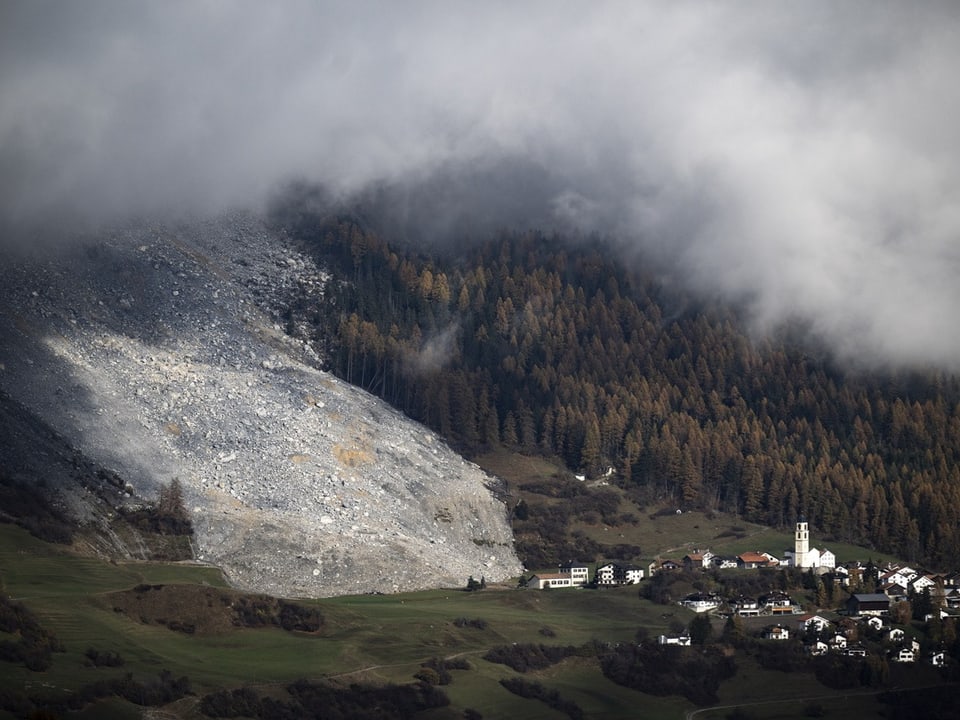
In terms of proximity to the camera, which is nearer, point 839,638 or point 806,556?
point 839,638

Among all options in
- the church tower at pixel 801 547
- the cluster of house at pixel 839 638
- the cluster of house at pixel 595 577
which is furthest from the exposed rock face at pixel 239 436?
the cluster of house at pixel 839 638

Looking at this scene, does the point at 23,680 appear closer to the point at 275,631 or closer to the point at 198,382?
the point at 275,631

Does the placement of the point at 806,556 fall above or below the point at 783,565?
above

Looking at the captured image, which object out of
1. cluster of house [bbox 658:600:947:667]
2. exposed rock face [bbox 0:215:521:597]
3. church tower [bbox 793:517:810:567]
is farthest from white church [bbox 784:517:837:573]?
exposed rock face [bbox 0:215:521:597]

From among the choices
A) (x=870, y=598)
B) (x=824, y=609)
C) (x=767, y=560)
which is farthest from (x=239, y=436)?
(x=870, y=598)

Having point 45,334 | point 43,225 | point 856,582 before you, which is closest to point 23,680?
point 45,334

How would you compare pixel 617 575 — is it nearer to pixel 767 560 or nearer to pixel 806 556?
pixel 767 560

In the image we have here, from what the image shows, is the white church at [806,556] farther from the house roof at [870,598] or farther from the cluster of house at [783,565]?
the house roof at [870,598]

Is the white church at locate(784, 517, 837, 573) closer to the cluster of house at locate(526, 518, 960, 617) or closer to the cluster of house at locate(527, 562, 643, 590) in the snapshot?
the cluster of house at locate(526, 518, 960, 617)
